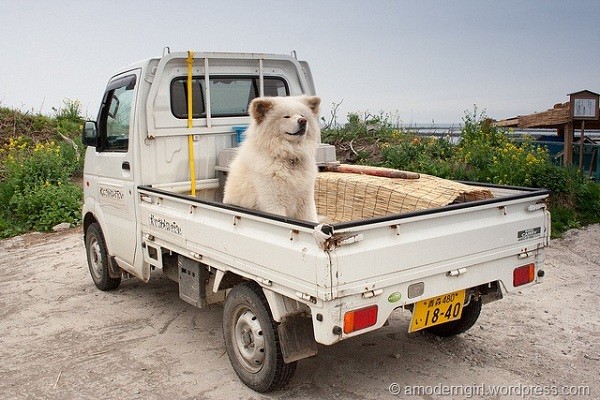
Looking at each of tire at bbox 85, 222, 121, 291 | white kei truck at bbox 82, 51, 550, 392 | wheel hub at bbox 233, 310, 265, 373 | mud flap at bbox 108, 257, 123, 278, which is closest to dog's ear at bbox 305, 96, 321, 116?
white kei truck at bbox 82, 51, 550, 392

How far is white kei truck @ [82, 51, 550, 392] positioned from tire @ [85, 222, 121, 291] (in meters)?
0.03

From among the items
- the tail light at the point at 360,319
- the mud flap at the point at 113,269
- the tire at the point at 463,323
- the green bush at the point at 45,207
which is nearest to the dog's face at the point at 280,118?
the tail light at the point at 360,319

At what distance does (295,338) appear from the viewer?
3869 mm

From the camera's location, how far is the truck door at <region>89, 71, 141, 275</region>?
231 inches

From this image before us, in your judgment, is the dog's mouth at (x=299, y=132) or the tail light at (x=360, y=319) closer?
the tail light at (x=360, y=319)

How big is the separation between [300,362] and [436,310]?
50.3 inches

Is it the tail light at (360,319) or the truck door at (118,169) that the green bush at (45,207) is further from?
the tail light at (360,319)

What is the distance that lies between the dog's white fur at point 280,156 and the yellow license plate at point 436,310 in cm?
120

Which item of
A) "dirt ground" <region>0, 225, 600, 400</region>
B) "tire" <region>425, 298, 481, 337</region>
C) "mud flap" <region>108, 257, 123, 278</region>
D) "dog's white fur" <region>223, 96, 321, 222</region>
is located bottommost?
"dirt ground" <region>0, 225, 600, 400</region>

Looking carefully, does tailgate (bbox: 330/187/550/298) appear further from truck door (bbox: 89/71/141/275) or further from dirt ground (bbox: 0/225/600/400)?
truck door (bbox: 89/71/141/275)

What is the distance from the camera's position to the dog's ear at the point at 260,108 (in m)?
4.41

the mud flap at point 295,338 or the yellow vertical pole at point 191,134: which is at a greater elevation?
the yellow vertical pole at point 191,134

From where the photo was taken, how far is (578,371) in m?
4.55

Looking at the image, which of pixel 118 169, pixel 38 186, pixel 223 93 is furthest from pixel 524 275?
pixel 38 186
